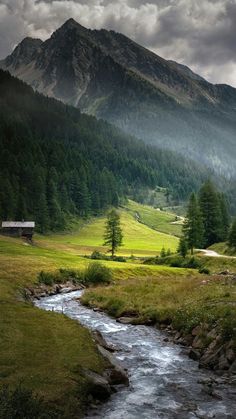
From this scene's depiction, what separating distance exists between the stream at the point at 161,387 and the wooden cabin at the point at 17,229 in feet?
326

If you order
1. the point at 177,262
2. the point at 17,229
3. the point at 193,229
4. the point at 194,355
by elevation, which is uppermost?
the point at 193,229

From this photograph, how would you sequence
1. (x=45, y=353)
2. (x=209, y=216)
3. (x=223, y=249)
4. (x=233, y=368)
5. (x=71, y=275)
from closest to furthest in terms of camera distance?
1. (x=45, y=353)
2. (x=233, y=368)
3. (x=71, y=275)
4. (x=223, y=249)
5. (x=209, y=216)

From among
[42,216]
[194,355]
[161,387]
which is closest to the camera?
[161,387]

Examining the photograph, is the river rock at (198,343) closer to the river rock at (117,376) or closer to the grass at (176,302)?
the grass at (176,302)

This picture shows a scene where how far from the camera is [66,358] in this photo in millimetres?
28312

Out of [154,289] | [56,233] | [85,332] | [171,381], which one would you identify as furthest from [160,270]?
[56,233]

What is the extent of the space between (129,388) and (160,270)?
63523 millimetres

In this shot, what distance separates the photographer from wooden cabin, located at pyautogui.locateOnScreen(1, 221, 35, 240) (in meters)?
137

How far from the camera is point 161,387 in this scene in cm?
2730

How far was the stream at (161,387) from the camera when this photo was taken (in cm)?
2320

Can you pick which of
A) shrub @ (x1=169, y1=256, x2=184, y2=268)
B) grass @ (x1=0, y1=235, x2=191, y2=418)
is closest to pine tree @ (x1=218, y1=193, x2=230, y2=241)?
shrub @ (x1=169, y1=256, x2=184, y2=268)

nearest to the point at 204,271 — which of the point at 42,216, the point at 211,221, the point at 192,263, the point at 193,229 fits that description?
the point at 192,263

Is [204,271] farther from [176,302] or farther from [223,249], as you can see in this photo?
[176,302]

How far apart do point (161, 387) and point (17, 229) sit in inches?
4574
